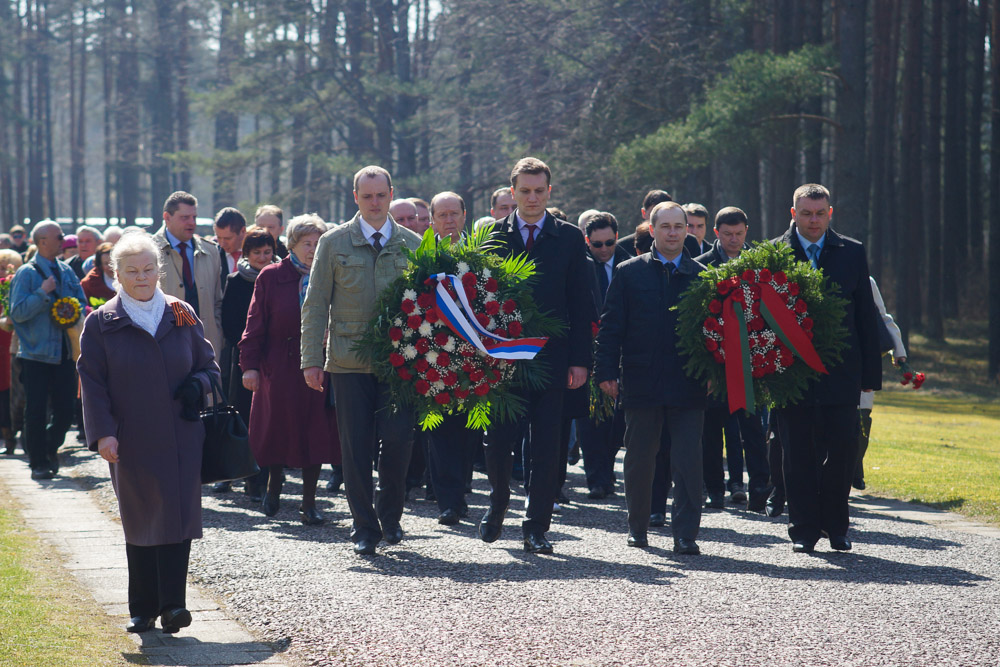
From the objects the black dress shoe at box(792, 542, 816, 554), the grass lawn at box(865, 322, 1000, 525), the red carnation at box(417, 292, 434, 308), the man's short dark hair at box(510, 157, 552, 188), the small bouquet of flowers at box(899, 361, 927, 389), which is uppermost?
the man's short dark hair at box(510, 157, 552, 188)

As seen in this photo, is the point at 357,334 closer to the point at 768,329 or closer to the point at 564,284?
the point at 564,284

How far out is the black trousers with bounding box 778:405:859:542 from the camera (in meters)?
7.39

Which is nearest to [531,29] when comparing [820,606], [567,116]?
[567,116]

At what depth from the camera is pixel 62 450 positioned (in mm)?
12789

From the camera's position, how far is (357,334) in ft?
23.6

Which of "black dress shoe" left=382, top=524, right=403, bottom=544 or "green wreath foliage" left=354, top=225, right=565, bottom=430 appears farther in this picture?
"black dress shoe" left=382, top=524, right=403, bottom=544

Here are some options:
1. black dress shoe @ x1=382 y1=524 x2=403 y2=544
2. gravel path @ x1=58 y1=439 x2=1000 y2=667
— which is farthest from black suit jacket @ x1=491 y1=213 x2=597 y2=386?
black dress shoe @ x1=382 y1=524 x2=403 y2=544

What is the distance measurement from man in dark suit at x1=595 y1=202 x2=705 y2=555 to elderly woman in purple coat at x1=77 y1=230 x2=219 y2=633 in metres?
2.74

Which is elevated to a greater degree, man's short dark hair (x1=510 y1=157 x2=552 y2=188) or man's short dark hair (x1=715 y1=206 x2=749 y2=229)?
man's short dark hair (x1=510 y1=157 x2=552 y2=188)

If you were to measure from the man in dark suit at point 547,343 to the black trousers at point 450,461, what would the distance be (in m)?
1.08

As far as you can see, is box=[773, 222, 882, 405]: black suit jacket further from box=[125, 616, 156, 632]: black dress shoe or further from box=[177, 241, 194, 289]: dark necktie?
box=[177, 241, 194, 289]: dark necktie

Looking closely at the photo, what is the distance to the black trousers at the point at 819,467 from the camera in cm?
739

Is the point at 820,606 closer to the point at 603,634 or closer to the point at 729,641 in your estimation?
the point at 729,641

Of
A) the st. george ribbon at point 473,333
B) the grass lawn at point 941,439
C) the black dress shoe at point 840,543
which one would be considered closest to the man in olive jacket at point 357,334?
the st. george ribbon at point 473,333
